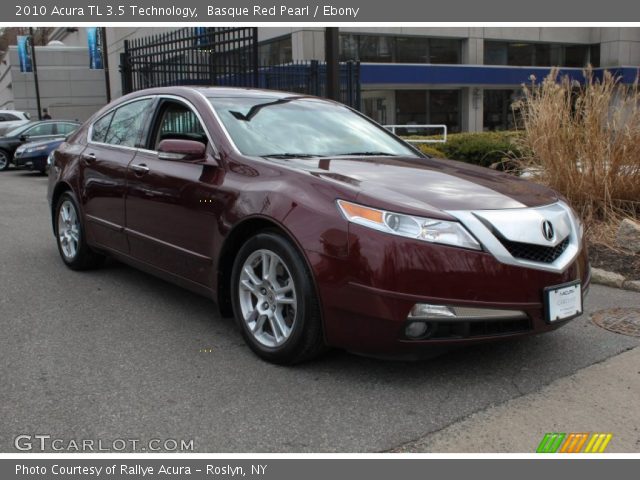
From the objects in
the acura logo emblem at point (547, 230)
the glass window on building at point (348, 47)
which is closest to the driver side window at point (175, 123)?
the acura logo emblem at point (547, 230)

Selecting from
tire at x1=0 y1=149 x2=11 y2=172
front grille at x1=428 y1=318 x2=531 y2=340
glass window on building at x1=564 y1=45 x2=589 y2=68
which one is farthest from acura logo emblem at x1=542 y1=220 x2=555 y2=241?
glass window on building at x1=564 y1=45 x2=589 y2=68

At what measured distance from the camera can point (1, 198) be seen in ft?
39.8

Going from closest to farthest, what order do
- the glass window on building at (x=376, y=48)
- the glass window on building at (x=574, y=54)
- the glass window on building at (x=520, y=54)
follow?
the glass window on building at (x=376, y=48) < the glass window on building at (x=520, y=54) < the glass window on building at (x=574, y=54)

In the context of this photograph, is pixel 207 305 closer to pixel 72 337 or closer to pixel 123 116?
pixel 72 337

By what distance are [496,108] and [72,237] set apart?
95.5ft

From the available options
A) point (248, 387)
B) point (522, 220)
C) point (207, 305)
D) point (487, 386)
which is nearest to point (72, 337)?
point (207, 305)

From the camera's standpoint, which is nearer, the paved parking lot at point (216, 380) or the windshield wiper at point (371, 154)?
the paved parking lot at point (216, 380)

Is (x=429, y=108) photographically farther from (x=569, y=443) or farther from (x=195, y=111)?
(x=569, y=443)

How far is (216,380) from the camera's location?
11.9 ft

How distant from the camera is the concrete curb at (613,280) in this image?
5.44 m

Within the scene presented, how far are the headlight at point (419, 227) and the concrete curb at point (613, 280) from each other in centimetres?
282

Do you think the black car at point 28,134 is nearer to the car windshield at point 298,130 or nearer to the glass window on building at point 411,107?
the glass window on building at point 411,107

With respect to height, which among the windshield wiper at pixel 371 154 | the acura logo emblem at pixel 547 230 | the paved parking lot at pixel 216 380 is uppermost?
the windshield wiper at pixel 371 154

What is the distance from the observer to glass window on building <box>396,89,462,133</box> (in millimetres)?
29938
